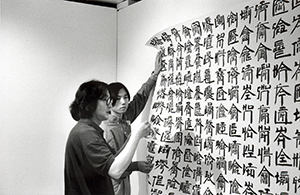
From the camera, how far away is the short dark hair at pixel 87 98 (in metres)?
2.59

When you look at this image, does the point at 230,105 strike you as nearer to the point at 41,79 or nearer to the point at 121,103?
the point at 121,103

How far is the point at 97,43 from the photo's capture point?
9.68 feet

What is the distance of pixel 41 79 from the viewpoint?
2.77 meters

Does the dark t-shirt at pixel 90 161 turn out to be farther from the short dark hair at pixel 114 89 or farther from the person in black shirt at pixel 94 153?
the short dark hair at pixel 114 89

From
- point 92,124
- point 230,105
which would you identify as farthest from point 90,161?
point 230,105

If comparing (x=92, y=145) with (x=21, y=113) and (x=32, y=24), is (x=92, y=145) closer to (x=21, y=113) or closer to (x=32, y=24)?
(x=21, y=113)

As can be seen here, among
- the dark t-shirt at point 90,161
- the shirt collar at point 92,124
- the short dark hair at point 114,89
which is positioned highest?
the short dark hair at point 114,89

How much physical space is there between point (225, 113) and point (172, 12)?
766 millimetres

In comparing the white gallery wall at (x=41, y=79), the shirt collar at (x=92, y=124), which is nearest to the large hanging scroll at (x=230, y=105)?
the shirt collar at (x=92, y=124)

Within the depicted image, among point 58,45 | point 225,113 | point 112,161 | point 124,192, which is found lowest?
point 124,192

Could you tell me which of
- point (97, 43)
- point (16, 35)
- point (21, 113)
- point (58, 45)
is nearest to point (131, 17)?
point (97, 43)

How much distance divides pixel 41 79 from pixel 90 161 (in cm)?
67

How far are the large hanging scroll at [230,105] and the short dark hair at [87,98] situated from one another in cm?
36

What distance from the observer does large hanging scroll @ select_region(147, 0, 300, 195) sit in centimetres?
171
